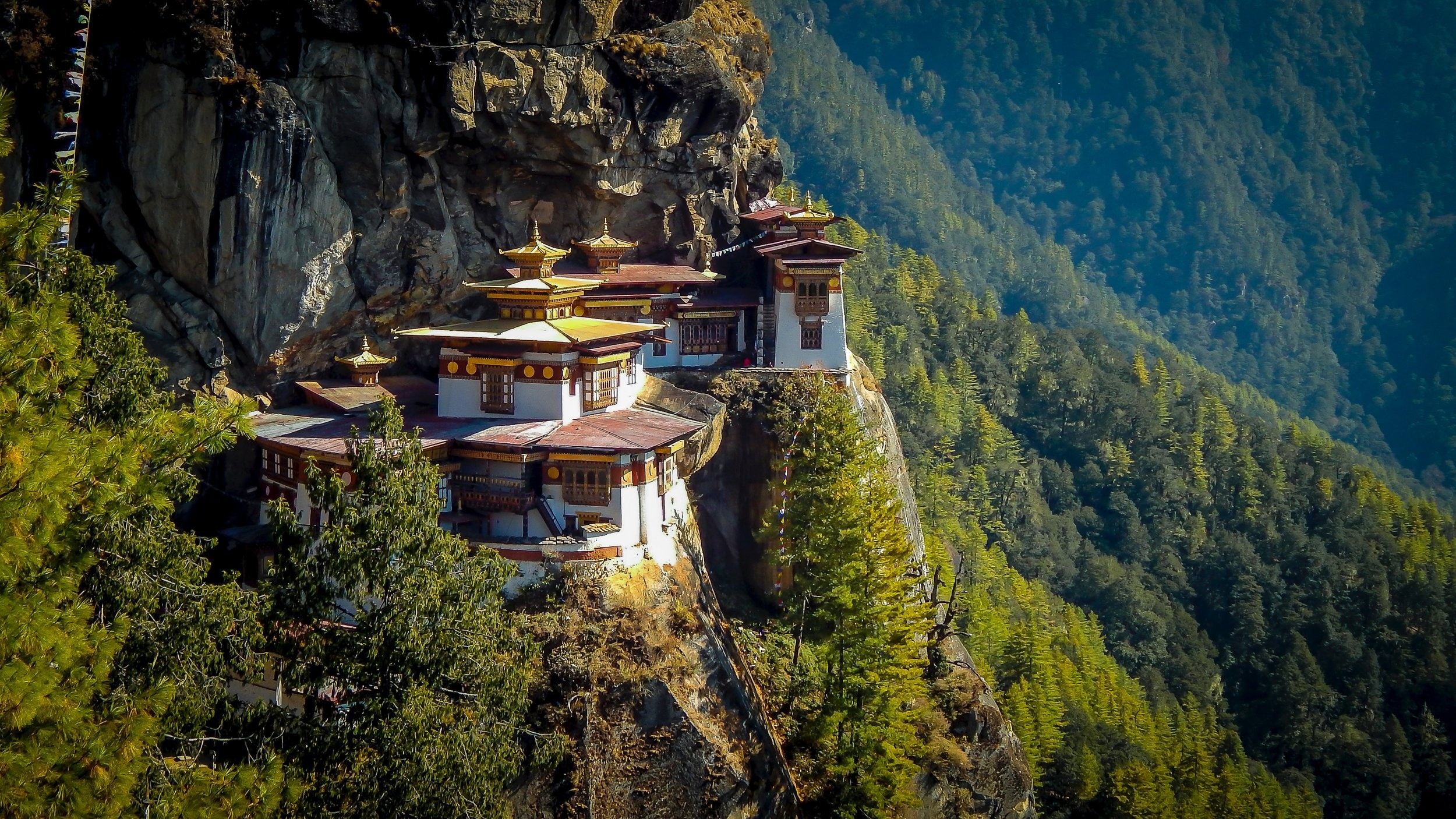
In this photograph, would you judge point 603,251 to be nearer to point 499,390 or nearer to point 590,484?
point 499,390

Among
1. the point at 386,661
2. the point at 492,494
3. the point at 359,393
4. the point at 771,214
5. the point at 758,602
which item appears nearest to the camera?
the point at 386,661

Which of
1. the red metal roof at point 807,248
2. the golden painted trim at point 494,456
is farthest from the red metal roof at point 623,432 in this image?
the red metal roof at point 807,248

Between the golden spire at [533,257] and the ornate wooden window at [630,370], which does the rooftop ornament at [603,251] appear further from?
the ornate wooden window at [630,370]

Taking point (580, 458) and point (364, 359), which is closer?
point (580, 458)

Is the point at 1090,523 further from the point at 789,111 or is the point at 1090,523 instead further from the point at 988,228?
the point at 988,228

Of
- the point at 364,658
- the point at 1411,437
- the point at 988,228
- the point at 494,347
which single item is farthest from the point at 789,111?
the point at 364,658

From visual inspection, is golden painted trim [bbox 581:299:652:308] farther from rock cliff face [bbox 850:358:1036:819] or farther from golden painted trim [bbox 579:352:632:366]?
rock cliff face [bbox 850:358:1036:819]

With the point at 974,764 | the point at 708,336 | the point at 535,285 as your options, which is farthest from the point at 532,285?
the point at 974,764
